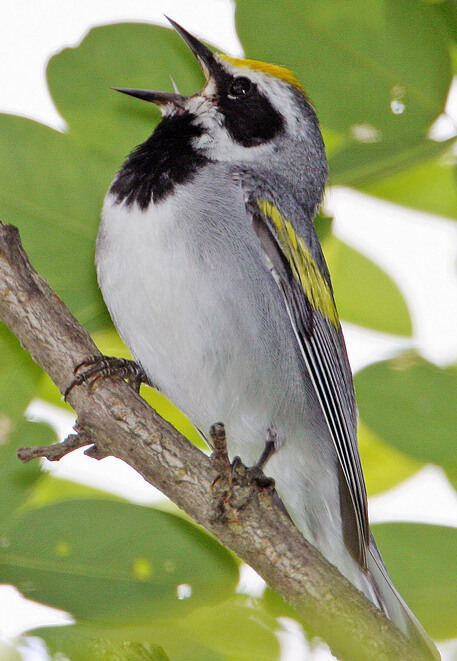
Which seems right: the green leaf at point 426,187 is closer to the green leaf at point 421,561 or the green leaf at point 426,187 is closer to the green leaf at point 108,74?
the green leaf at point 108,74

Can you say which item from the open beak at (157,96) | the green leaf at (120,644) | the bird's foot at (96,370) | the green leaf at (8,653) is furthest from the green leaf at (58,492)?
the open beak at (157,96)

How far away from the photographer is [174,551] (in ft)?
4.64

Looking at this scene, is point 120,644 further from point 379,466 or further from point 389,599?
point 379,466

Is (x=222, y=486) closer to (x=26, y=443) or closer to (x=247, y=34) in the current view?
(x=26, y=443)

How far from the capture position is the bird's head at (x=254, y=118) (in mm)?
1911

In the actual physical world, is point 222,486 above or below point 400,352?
below

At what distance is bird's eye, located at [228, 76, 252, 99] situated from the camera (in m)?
2.04

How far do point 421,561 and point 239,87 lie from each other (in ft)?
4.40

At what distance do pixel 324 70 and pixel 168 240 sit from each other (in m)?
0.52

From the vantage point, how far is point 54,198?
1550mm

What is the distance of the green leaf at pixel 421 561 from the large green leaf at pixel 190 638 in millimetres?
314

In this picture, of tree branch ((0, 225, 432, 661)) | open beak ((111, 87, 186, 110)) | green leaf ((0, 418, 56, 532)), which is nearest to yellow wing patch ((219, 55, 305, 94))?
open beak ((111, 87, 186, 110))

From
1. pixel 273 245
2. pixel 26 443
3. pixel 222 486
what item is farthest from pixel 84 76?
pixel 222 486

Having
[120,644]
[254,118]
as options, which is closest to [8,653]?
[120,644]
